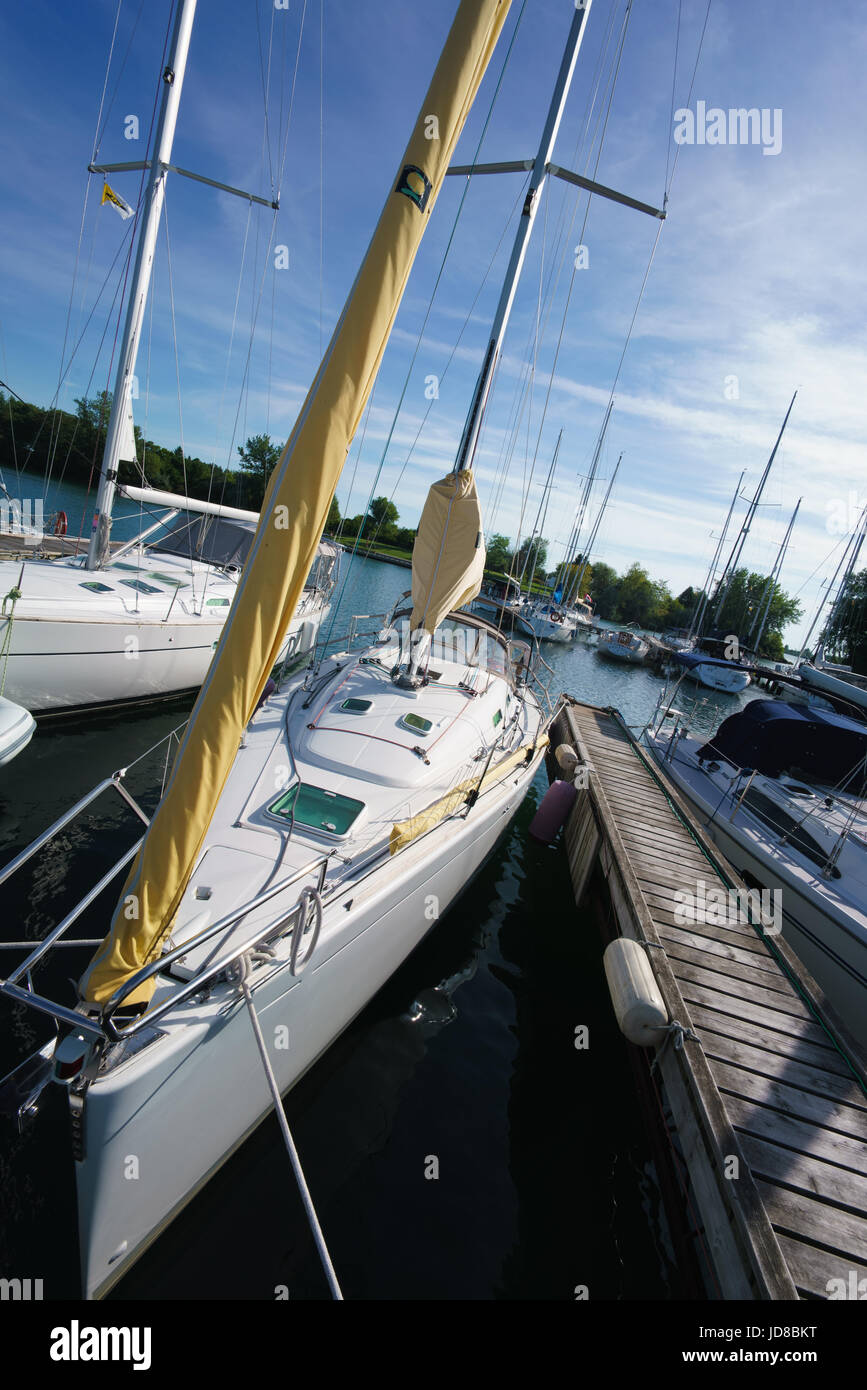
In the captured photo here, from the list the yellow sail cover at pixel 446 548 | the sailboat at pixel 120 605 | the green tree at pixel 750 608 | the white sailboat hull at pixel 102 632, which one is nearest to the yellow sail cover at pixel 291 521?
the yellow sail cover at pixel 446 548

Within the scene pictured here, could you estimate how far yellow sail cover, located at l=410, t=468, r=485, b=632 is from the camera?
6340 millimetres

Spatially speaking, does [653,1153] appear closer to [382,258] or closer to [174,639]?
[382,258]

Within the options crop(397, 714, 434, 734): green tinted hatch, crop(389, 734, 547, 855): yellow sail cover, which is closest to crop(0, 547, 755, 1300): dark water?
crop(389, 734, 547, 855): yellow sail cover

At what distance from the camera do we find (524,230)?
6746mm

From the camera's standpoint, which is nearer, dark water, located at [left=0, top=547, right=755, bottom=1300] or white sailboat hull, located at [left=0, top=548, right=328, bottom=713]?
dark water, located at [left=0, top=547, right=755, bottom=1300]

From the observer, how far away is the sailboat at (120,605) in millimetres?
8219

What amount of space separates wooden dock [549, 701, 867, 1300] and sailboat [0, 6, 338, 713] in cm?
578

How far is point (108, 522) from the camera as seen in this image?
33.0ft

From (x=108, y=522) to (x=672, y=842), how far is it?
409 inches

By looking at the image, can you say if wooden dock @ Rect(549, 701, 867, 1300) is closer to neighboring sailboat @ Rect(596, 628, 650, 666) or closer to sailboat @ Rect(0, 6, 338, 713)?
sailboat @ Rect(0, 6, 338, 713)

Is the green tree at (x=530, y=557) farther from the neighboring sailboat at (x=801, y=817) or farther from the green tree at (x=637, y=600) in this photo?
the green tree at (x=637, y=600)

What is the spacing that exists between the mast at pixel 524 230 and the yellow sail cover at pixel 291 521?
13.5ft
